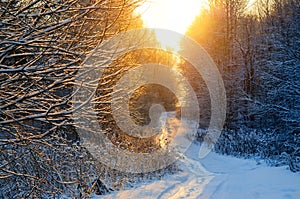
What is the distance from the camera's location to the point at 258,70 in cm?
1634

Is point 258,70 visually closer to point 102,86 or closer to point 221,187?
point 221,187

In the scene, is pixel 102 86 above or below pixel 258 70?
below

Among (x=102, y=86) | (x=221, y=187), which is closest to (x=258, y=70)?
(x=221, y=187)

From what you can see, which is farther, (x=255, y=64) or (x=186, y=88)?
(x=186, y=88)

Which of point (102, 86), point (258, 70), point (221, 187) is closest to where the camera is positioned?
point (102, 86)

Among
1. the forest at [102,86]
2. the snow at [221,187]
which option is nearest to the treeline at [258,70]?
the forest at [102,86]

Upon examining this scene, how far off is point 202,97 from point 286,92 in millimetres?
8570

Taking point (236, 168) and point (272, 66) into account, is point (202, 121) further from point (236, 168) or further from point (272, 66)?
point (236, 168)

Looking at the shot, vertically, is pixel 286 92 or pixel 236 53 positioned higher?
pixel 236 53

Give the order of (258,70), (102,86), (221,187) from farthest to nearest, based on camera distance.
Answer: (258,70) < (221,187) < (102,86)

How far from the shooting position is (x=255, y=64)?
1725 centimetres

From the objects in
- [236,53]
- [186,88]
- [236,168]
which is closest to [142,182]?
[236,168]

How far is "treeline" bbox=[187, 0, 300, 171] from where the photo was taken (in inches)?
491

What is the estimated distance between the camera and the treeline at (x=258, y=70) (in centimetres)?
1246
